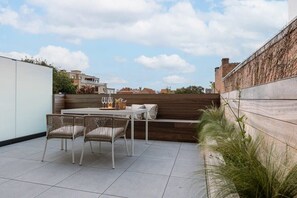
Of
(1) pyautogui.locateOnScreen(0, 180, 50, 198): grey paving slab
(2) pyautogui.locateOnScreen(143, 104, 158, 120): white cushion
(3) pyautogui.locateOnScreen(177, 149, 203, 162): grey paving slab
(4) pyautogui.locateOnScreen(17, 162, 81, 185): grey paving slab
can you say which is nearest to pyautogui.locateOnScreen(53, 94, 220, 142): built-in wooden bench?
(2) pyautogui.locateOnScreen(143, 104, 158, 120): white cushion

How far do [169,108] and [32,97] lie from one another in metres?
3.38

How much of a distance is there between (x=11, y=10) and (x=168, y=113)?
4.90 metres

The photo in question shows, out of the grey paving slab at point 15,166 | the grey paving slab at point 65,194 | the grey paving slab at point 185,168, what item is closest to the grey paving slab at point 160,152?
the grey paving slab at point 185,168

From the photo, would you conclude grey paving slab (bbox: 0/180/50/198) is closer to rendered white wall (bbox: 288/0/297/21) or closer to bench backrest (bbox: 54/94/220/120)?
bench backrest (bbox: 54/94/220/120)

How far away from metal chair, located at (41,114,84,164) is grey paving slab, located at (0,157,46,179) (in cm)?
21

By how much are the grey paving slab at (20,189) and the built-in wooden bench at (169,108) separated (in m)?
2.96

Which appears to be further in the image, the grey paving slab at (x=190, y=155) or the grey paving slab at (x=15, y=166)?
the grey paving slab at (x=190, y=155)

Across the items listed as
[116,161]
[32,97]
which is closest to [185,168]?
[116,161]

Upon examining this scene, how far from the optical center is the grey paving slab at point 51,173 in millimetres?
2572

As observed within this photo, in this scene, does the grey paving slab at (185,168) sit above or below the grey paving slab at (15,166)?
below

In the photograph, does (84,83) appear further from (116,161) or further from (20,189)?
(20,189)

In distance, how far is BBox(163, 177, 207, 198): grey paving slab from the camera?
2.22 m

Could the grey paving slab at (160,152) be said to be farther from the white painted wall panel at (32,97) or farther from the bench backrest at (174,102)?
the white painted wall panel at (32,97)

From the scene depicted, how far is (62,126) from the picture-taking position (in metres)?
3.43
